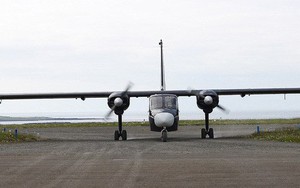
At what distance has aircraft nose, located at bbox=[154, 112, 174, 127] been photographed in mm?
27984

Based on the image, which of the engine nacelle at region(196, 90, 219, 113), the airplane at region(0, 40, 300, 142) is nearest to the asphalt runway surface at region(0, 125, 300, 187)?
the airplane at region(0, 40, 300, 142)

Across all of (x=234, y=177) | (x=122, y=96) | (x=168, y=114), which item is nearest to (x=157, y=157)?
(x=234, y=177)

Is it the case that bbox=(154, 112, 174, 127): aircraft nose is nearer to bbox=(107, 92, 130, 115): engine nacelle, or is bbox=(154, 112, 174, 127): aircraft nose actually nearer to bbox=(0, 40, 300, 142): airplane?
bbox=(0, 40, 300, 142): airplane

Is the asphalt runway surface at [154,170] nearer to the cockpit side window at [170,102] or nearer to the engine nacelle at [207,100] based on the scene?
the cockpit side window at [170,102]

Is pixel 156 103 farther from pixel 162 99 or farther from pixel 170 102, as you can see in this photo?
pixel 170 102

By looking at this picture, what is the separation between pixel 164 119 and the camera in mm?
27953

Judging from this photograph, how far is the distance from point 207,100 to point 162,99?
2.81 metres

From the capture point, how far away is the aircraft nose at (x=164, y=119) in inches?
1102

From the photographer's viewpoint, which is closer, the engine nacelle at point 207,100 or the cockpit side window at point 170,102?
the cockpit side window at point 170,102

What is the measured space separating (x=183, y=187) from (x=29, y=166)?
20.9ft

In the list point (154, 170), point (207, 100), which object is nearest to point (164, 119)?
point (207, 100)

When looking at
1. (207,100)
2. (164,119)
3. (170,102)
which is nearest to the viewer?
(164,119)

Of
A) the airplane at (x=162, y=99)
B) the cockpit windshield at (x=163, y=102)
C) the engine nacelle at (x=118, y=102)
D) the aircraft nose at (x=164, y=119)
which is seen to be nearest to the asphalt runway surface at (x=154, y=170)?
the aircraft nose at (x=164, y=119)

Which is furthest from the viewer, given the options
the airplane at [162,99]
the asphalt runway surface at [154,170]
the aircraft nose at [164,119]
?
the airplane at [162,99]
